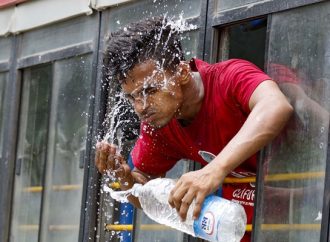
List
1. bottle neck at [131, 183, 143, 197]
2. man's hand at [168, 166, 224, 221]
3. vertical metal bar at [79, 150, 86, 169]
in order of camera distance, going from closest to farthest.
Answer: man's hand at [168, 166, 224, 221] < bottle neck at [131, 183, 143, 197] < vertical metal bar at [79, 150, 86, 169]

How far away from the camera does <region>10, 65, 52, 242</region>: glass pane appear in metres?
7.05

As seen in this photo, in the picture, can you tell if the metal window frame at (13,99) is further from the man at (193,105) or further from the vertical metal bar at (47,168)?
the man at (193,105)

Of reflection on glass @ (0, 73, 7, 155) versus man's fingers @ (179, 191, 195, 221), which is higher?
reflection on glass @ (0, 73, 7, 155)

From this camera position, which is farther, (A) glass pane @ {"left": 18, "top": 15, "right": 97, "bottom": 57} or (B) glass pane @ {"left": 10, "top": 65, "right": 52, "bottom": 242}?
(B) glass pane @ {"left": 10, "top": 65, "right": 52, "bottom": 242}

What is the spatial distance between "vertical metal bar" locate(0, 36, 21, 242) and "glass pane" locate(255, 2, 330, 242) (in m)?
3.05

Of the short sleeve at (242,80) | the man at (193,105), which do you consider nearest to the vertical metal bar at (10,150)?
the man at (193,105)

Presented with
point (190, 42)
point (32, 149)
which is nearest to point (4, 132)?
point (32, 149)

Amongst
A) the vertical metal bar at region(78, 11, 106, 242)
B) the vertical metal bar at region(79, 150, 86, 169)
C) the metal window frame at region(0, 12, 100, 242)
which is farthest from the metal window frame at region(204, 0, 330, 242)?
the vertical metal bar at region(79, 150, 86, 169)

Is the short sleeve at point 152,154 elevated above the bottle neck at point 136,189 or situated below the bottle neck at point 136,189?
above

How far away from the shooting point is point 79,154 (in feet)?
21.6

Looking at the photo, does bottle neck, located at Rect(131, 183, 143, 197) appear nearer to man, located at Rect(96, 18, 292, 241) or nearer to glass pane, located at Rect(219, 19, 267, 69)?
man, located at Rect(96, 18, 292, 241)

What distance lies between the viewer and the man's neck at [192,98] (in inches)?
182

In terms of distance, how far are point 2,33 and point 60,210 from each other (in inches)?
63.0

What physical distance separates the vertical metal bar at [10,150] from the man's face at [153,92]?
2971 millimetres
